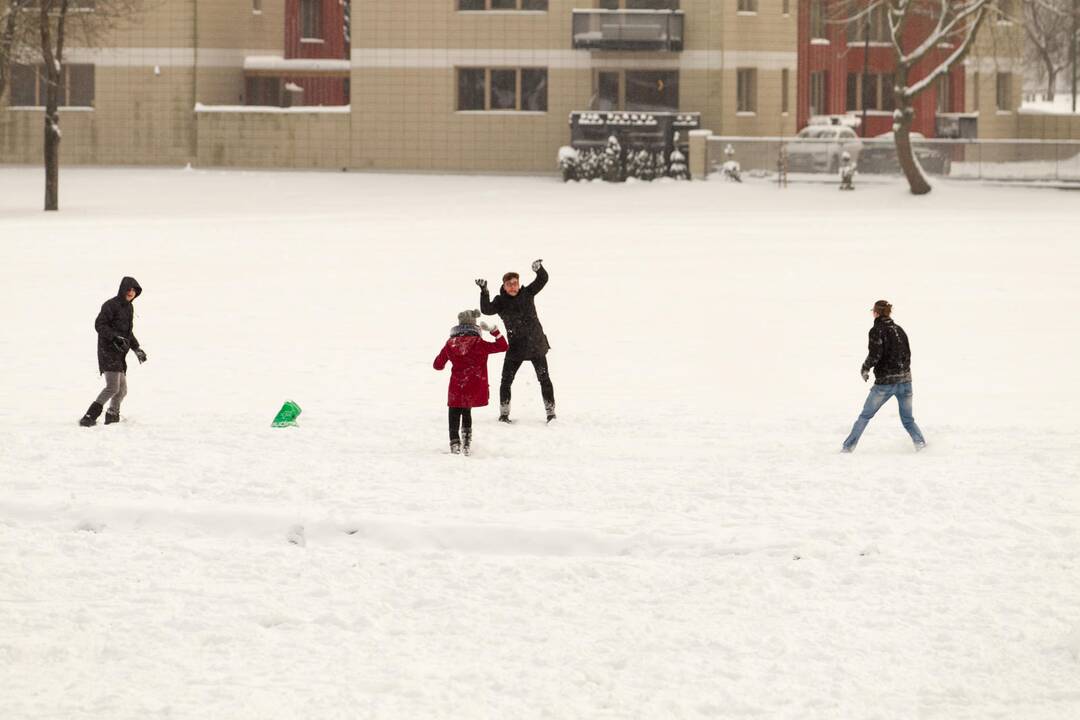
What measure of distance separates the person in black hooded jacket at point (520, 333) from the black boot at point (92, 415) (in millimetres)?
3162

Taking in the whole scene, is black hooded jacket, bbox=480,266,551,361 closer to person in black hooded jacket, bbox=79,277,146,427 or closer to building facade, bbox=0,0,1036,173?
person in black hooded jacket, bbox=79,277,146,427

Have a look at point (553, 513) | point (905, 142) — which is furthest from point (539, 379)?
point (905, 142)

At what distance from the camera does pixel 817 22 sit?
58.5m

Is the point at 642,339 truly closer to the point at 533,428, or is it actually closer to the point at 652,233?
the point at 533,428

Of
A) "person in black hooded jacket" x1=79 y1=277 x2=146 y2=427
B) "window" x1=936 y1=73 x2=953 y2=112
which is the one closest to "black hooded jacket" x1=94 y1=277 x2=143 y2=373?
"person in black hooded jacket" x1=79 y1=277 x2=146 y2=427

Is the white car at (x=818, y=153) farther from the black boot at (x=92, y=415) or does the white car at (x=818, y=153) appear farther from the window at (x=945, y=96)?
the black boot at (x=92, y=415)

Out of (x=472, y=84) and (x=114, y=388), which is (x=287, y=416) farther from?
(x=472, y=84)

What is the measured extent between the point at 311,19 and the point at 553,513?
48718 millimetres

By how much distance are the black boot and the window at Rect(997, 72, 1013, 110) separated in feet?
160

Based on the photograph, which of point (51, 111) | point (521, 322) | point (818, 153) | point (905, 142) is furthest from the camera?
point (818, 153)

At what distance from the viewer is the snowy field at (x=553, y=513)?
8625 mm

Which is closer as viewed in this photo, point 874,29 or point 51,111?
point 51,111

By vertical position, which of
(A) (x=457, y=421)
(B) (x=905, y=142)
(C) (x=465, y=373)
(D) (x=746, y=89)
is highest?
(D) (x=746, y=89)

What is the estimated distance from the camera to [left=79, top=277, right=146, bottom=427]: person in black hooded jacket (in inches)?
572
